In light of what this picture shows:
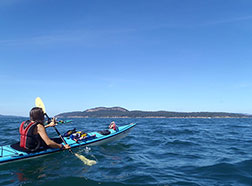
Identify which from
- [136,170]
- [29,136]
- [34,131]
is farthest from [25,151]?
[136,170]

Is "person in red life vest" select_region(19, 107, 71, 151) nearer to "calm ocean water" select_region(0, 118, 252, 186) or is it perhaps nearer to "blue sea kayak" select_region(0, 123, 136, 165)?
"blue sea kayak" select_region(0, 123, 136, 165)

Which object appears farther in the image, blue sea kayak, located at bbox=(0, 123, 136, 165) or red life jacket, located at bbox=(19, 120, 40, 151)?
blue sea kayak, located at bbox=(0, 123, 136, 165)

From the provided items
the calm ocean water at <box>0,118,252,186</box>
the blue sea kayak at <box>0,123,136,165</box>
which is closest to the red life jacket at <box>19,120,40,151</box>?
the blue sea kayak at <box>0,123,136,165</box>

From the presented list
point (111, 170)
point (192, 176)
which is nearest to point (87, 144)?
point (111, 170)

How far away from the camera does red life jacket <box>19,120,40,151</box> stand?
5.73 meters

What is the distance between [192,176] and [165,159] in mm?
1903

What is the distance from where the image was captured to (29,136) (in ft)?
19.4

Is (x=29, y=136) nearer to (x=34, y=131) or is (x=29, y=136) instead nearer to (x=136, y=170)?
(x=34, y=131)

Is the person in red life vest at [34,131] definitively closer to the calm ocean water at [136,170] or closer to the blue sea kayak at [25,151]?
the blue sea kayak at [25,151]

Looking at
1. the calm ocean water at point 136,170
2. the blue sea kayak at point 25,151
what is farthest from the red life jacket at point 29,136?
the calm ocean water at point 136,170

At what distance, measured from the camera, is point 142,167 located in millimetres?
5820

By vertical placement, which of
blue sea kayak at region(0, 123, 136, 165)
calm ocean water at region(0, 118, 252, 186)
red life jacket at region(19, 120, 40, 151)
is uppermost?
red life jacket at region(19, 120, 40, 151)

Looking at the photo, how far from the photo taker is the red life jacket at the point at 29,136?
5727 mm

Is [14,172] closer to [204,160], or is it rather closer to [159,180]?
[159,180]
